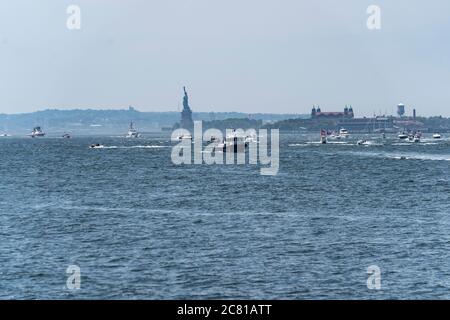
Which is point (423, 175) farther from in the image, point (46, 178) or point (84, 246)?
point (84, 246)

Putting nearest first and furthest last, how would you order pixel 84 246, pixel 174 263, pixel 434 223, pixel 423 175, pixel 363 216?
pixel 174 263 → pixel 84 246 → pixel 434 223 → pixel 363 216 → pixel 423 175

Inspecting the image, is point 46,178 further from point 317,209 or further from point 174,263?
point 174,263

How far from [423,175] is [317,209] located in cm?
5382

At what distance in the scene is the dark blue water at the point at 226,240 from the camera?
4288 centimetres

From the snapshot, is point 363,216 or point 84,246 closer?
point 84,246

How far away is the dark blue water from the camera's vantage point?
42875 mm

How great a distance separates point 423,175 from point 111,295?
92.9 meters

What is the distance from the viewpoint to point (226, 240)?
2274 inches

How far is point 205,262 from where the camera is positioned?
49.3m
